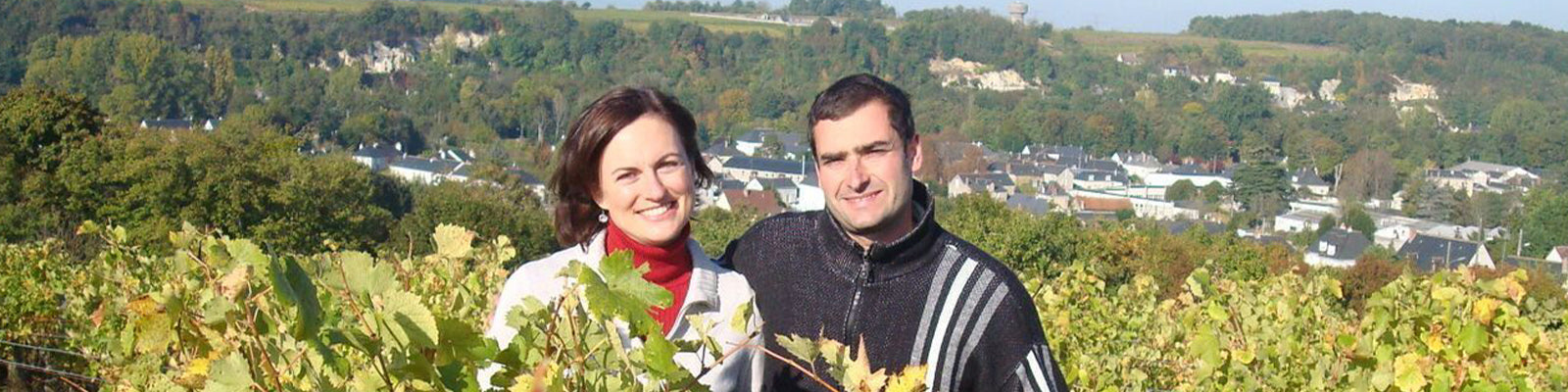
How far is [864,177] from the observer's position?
207 cm

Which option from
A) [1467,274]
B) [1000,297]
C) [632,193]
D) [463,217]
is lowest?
[463,217]

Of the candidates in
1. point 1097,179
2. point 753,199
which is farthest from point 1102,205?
point 753,199

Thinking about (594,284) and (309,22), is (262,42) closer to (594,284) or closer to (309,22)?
(309,22)

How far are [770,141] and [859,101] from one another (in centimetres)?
7138

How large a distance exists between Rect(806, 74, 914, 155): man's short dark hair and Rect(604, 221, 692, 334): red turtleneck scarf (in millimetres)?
303

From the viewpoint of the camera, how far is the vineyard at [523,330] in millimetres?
1225

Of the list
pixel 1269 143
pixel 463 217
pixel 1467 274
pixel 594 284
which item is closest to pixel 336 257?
pixel 594 284

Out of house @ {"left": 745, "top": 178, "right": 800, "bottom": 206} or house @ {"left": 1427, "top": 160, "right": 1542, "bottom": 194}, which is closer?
house @ {"left": 745, "top": 178, "right": 800, "bottom": 206}

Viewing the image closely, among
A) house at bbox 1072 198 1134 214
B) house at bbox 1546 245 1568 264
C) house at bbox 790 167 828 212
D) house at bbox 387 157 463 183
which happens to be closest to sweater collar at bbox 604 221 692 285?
house at bbox 1546 245 1568 264

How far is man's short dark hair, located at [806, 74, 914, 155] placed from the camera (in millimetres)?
2104

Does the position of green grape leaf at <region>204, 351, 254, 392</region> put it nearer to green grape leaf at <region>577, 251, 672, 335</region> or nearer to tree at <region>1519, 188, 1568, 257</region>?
green grape leaf at <region>577, 251, 672, 335</region>

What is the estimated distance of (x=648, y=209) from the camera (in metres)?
1.86

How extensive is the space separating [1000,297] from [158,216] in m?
19.1

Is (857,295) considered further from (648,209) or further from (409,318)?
(409,318)
